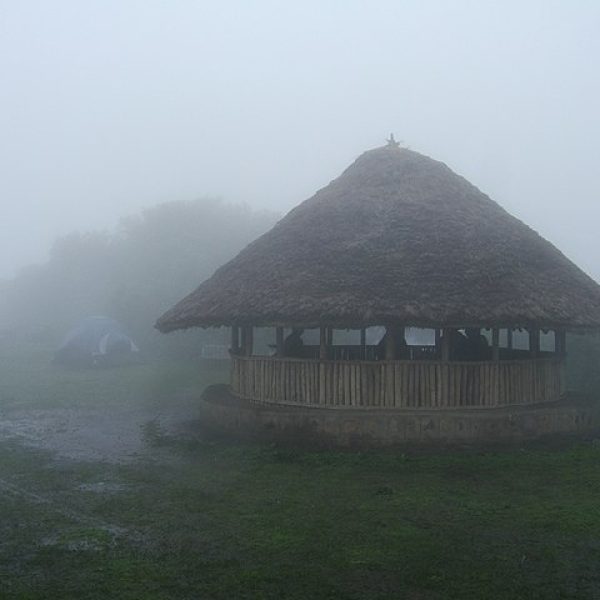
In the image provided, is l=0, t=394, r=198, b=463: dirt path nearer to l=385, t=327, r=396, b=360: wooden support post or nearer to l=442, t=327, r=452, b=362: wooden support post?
l=385, t=327, r=396, b=360: wooden support post

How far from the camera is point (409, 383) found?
1393 cm

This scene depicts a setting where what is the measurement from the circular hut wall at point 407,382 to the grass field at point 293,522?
4.39ft

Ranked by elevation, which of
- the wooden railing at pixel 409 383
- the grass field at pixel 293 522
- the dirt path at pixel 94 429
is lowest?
the grass field at pixel 293 522

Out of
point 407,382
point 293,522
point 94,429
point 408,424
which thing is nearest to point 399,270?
point 407,382

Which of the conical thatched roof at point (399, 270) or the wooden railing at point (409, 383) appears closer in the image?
the conical thatched roof at point (399, 270)

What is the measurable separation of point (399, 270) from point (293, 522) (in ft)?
20.8

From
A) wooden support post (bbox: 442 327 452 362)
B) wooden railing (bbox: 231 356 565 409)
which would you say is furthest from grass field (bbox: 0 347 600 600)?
wooden support post (bbox: 442 327 452 362)

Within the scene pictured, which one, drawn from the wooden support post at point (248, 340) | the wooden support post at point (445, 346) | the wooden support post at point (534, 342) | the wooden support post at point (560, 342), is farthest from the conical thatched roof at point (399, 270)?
the wooden support post at point (560, 342)

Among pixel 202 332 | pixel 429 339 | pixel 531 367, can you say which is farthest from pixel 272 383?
pixel 429 339

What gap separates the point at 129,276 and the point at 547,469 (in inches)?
1756

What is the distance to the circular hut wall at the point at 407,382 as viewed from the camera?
13.9m

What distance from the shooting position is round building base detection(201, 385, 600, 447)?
1330cm

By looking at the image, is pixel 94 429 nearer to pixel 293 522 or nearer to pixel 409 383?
pixel 409 383

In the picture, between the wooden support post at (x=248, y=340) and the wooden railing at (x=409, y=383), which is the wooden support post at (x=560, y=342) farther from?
the wooden support post at (x=248, y=340)
